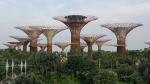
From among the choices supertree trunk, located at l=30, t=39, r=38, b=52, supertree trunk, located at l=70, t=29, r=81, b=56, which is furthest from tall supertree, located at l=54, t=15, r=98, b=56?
supertree trunk, located at l=30, t=39, r=38, b=52

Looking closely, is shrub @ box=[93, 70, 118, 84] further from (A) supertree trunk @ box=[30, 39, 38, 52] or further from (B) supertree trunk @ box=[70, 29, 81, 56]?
(A) supertree trunk @ box=[30, 39, 38, 52]

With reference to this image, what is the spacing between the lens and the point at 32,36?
6994 cm

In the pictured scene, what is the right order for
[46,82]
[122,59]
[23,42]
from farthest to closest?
1. [23,42]
2. [122,59]
3. [46,82]

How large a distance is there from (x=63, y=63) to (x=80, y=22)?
19.1 m

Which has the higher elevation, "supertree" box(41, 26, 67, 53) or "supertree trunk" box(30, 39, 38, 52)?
"supertree" box(41, 26, 67, 53)

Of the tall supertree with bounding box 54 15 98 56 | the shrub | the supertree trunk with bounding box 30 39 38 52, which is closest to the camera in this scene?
the shrub

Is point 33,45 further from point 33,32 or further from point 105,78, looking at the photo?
point 105,78

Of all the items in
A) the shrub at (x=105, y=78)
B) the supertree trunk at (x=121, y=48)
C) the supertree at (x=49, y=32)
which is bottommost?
the shrub at (x=105, y=78)

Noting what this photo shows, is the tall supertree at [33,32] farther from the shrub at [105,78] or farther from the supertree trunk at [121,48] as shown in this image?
the shrub at [105,78]

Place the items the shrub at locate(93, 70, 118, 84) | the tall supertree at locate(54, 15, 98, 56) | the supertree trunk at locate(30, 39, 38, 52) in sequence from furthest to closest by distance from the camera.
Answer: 1. the supertree trunk at locate(30, 39, 38, 52)
2. the tall supertree at locate(54, 15, 98, 56)
3. the shrub at locate(93, 70, 118, 84)

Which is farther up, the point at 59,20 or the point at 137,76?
the point at 59,20

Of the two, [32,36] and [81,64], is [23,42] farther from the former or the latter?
[81,64]

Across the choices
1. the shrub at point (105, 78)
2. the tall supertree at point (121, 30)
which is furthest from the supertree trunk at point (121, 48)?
the shrub at point (105, 78)

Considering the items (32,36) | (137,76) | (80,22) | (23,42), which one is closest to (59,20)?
(80,22)
